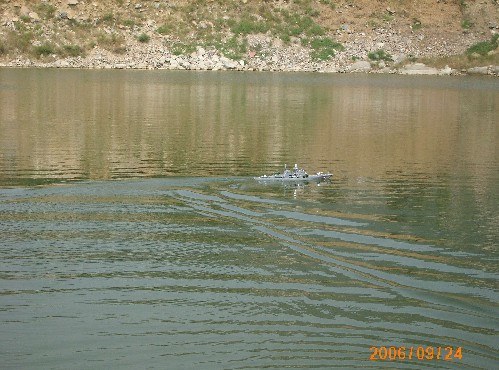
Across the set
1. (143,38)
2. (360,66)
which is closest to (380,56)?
(360,66)

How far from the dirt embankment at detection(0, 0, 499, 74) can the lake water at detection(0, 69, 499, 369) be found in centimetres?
5931

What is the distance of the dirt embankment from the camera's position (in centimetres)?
10769

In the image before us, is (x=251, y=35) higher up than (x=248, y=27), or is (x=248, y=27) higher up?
(x=248, y=27)

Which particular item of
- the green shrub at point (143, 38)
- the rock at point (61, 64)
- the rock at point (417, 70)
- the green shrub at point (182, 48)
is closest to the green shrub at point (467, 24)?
the rock at point (417, 70)

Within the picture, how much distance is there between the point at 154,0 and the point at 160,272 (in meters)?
101

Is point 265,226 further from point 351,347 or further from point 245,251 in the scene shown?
point 351,347

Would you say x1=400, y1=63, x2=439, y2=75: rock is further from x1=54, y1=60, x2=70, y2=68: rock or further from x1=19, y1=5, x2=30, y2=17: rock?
x1=19, y1=5, x2=30, y2=17: rock

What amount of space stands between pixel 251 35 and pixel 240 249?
91.6 m

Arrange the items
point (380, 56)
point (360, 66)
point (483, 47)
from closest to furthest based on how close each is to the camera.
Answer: point (360, 66) → point (380, 56) → point (483, 47)

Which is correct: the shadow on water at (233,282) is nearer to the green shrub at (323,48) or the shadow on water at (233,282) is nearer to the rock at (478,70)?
the green shrub at (323,48)

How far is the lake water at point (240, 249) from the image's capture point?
17328 mm

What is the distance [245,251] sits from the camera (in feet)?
76.4
